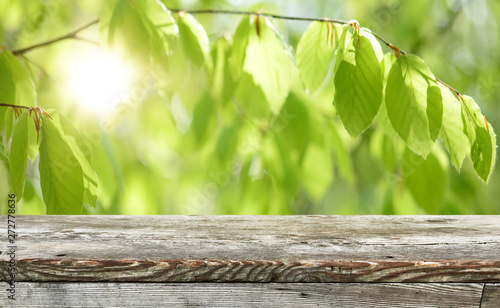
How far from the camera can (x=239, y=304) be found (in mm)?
402

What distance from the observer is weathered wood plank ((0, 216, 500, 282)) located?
39 centimetres

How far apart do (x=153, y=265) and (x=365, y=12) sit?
3.80ft

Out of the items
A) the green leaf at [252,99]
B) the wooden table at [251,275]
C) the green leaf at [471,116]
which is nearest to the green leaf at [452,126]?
the green leaf at [471,116]

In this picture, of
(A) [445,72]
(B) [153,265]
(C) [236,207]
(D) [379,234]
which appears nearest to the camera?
(B) [153,265]

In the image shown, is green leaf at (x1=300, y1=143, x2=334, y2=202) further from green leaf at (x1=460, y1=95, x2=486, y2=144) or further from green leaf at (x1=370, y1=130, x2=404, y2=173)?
green leaf at (x1=460, y1=95, x2=486, y2=144)

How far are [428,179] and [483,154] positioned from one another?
0.34m

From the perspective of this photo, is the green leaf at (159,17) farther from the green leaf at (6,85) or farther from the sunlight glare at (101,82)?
the green leaf at (6,85)

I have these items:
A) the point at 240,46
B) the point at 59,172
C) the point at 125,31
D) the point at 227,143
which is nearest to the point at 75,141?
the point at 59,172

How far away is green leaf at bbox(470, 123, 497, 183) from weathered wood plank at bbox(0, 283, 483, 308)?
0.17 m

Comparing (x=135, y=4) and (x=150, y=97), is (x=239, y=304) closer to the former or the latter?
(x=135, y=4)

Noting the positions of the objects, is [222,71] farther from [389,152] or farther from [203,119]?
[389,152]

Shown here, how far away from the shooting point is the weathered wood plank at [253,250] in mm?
394

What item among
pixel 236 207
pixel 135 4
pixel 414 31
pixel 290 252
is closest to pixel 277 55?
pixel 135 4

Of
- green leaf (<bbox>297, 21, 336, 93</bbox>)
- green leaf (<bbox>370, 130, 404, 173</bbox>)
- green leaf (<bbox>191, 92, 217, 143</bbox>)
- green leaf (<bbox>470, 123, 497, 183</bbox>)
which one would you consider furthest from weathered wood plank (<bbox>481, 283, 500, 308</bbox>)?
green leaf (<bbox>191, 92, 217, 143</bbox>)
